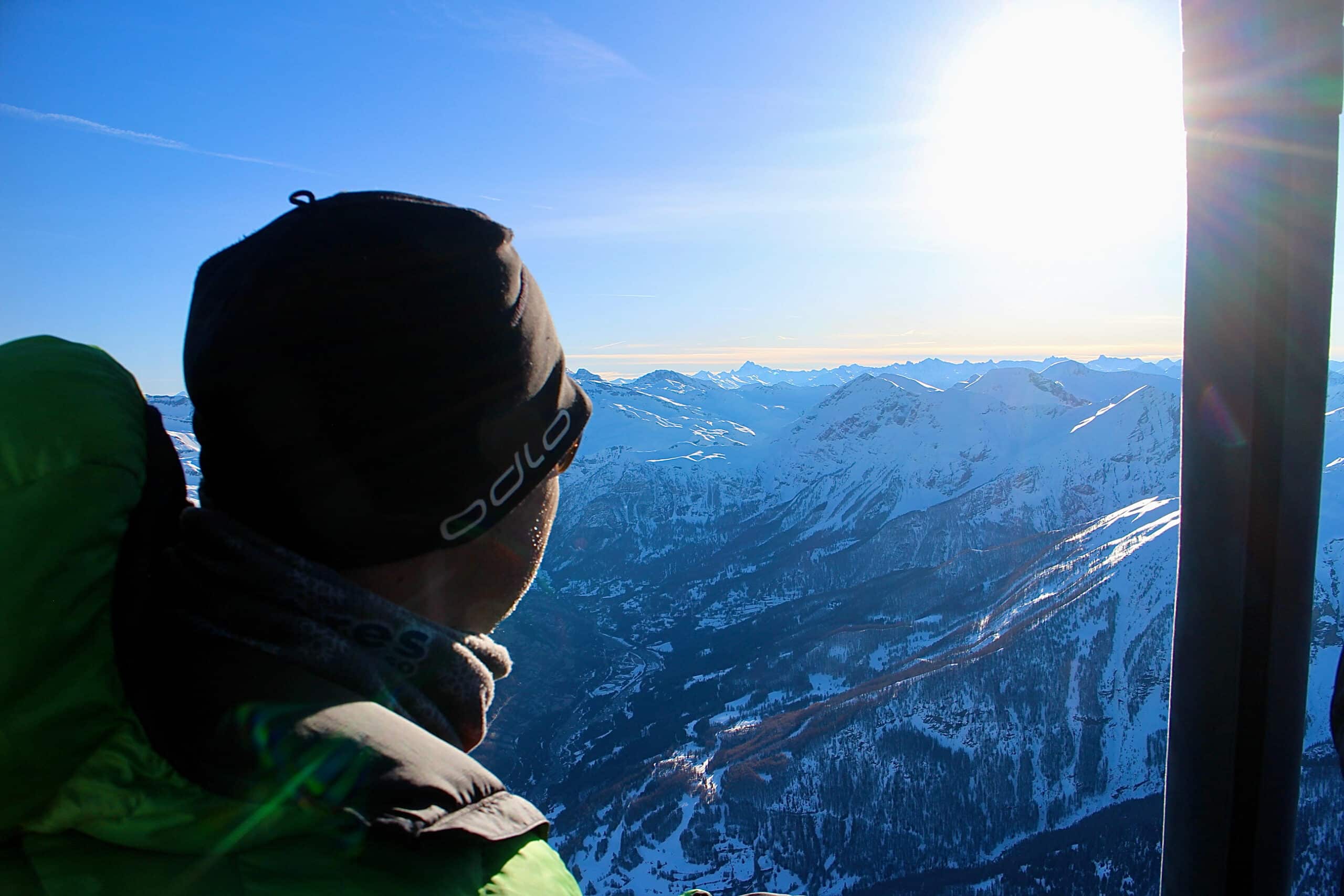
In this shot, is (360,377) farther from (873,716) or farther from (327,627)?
(873,716)

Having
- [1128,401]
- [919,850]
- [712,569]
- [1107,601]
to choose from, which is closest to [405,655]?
[919,850]

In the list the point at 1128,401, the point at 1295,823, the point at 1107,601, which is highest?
the point at 1295,823

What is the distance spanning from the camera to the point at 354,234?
1.18 m

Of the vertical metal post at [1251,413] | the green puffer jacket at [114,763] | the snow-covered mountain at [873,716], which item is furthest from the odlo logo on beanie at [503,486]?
the snow-covered mountain at [873,716]

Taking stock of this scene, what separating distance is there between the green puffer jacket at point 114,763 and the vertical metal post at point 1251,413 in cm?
182

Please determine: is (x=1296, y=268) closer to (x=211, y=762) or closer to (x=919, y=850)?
(x=211, y=762)

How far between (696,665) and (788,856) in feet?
144

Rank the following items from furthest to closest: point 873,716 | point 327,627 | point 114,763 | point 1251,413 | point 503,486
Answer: point 873,716 < point 1251,413 < point 503,486 < point 327,627 < point 114,763

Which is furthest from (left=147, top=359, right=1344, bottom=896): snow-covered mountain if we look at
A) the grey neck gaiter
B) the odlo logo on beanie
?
the grey neck gaiter

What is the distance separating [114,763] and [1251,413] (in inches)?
88.9

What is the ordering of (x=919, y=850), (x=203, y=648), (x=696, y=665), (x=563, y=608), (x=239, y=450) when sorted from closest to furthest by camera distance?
(x=203, y=648) < (x=239, y=450) < (x=919, y=850) < (x=696, y=665) < (x=563, y=608)

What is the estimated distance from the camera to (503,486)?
1.32 m

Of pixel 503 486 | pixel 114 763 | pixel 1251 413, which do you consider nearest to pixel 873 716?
pixel 1251 413

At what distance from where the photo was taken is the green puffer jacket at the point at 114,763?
31.7 inches
